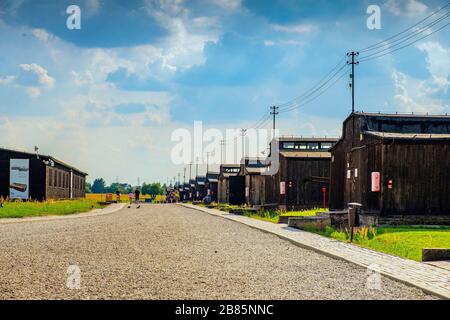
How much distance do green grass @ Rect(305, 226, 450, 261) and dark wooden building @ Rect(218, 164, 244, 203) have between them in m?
47.1

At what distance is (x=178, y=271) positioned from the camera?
1184cm

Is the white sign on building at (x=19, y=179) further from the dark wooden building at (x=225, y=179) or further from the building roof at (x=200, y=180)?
the building roof at (x=200, y=180)

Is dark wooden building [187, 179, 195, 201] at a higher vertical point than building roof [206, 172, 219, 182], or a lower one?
lower

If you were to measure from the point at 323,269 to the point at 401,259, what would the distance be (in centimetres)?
293

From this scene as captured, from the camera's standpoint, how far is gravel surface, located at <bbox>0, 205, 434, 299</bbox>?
929cm

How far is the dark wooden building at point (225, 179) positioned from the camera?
7112cm

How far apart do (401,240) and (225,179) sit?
183ft

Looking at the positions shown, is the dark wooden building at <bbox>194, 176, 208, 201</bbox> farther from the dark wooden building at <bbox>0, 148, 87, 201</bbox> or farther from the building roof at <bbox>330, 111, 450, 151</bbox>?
the building roof at <bbox>330, 111, 450, 151</bbox>

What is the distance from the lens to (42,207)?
1539 inches

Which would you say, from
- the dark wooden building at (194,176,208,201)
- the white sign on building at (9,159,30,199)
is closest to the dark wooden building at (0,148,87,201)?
the white sign on building at (9,159,30,199)

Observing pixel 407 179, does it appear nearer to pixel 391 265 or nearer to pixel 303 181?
pixel 391 265

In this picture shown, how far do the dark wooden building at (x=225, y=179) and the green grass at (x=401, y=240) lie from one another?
47.1 meters
